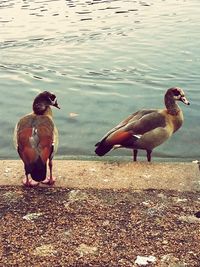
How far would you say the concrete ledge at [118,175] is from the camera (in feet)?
17.8

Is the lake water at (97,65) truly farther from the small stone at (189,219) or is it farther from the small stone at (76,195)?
the small stone at (189,219)

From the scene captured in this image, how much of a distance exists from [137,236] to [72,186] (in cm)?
122

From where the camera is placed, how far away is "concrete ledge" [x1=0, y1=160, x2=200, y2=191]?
5434 millimetres

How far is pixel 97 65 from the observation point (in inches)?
505

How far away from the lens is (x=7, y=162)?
622 centimetres

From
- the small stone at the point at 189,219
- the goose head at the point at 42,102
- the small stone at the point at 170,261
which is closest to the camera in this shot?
the small stone at the point at 170,261

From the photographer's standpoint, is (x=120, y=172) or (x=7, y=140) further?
(x=7, y=140)

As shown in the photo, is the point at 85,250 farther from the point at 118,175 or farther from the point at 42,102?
the point at 42,102

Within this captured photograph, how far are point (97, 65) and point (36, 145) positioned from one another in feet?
25.6

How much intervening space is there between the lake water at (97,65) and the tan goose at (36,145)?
2.24 meters

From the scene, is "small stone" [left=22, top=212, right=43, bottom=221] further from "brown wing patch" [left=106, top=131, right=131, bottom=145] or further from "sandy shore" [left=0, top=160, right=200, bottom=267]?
"brown wing patch" [left=106, top=131, right=131, bottom=145]

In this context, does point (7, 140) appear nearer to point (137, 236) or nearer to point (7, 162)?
point (7, 162)

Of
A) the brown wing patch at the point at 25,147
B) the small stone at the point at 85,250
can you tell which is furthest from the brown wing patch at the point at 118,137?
the small stone at the point at 85,250

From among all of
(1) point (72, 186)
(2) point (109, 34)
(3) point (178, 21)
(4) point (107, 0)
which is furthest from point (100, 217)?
(4) point (107, 0)
